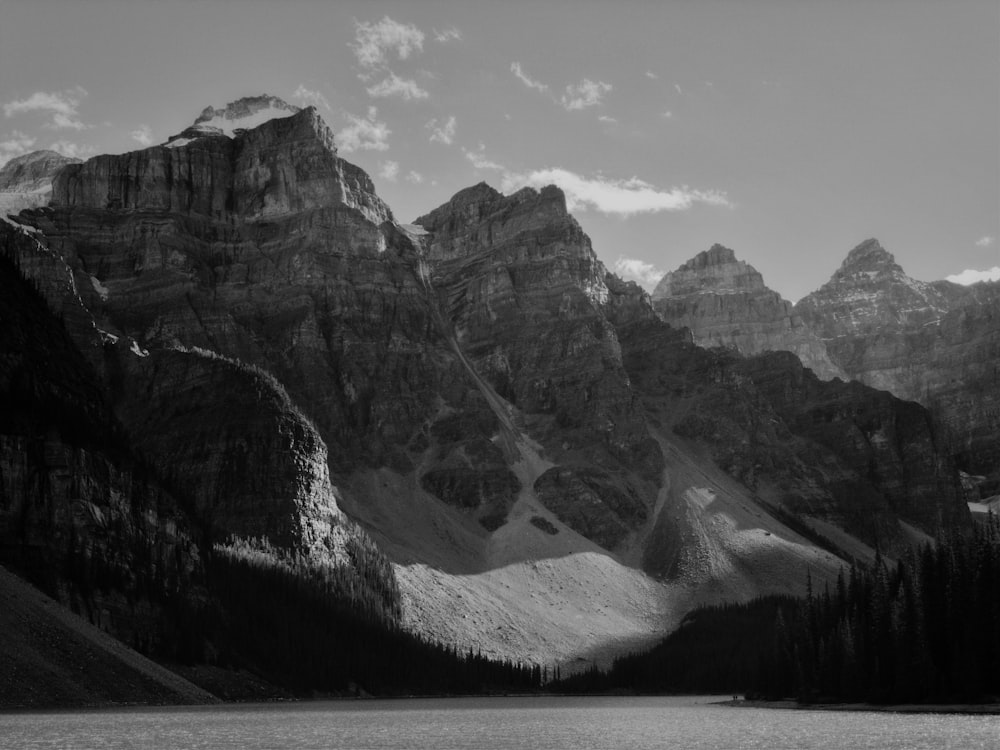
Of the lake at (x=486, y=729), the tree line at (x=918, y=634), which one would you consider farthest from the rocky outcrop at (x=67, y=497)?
the tree line at (x=918, y=634)

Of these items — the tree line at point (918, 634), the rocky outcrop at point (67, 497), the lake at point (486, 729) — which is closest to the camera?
the lake at point (486, 729)

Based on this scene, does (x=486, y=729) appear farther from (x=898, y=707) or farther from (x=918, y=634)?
(x=918, y=634)

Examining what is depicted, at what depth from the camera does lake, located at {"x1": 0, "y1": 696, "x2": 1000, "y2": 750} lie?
9769cm

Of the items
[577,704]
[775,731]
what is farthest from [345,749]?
[577,704]

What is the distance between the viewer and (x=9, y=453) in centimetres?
16962

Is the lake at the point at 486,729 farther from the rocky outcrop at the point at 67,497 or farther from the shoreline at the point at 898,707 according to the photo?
the rocky outcrop at the point at 67,497

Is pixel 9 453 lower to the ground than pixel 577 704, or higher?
higher

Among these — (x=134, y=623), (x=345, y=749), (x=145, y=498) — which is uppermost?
(x=145, y=498)

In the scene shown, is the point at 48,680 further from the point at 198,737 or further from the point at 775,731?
the point at 775,731

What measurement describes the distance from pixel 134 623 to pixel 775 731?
9277 cm

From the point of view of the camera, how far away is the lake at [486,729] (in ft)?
320

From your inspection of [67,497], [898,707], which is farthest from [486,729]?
[67,497]

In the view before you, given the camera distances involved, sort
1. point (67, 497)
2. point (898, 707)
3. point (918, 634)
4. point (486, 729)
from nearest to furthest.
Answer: point (486, 729) → point (918, 634) → point (898, 707) → point (67, 497)

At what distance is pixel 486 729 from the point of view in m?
123
